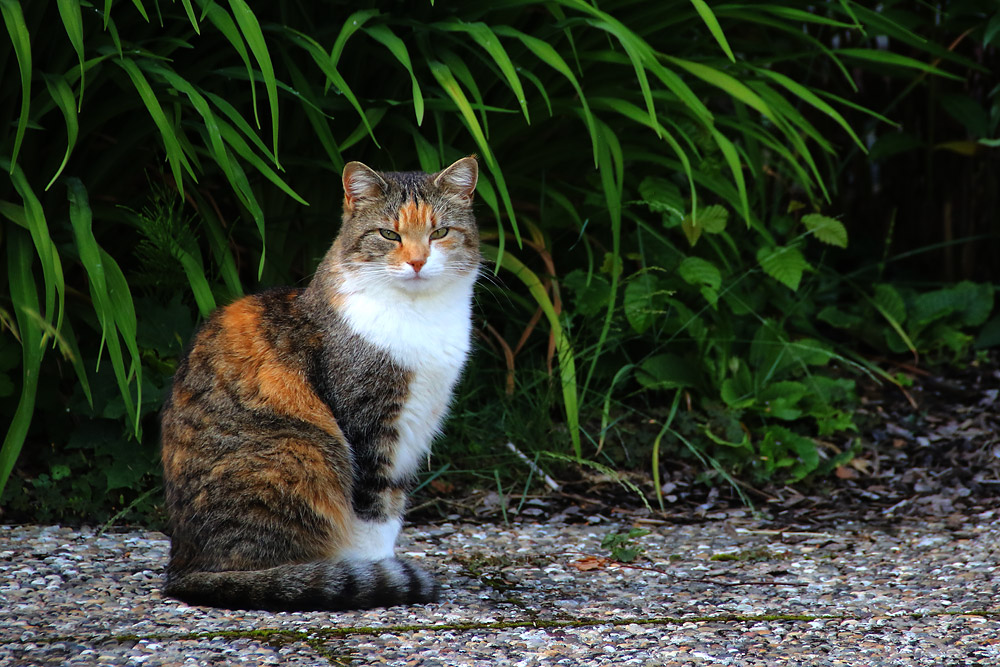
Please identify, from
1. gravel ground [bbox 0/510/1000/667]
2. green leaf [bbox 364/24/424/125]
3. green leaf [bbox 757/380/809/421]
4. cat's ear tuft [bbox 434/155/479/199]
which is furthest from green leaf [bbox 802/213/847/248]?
green leaf [bbox 364/24/424/125]

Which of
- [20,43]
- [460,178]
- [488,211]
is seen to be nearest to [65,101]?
[20,43]

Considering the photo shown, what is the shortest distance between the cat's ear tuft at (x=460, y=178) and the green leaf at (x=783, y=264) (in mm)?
1301

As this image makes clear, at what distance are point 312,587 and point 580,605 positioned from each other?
2.04 feet

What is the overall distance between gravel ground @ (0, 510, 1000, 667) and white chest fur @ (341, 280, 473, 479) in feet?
1.21

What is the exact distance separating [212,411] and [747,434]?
6.18 feet

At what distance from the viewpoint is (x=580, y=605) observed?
2.59 meters

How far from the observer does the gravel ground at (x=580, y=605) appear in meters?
2.20

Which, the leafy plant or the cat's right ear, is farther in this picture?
the leafy plant

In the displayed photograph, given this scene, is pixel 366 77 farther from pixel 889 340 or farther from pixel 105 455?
pixel 889 340

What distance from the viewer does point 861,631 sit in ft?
7.75

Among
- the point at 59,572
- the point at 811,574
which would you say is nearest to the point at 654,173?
the point at 811,574

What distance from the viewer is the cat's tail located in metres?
2.43

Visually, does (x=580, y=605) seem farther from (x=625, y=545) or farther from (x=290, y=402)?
(x=290, y=402)

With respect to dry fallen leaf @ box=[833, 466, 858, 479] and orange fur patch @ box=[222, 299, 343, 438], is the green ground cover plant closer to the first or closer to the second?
dry fallen leaf @ box=[833, 466, 858, 479]
